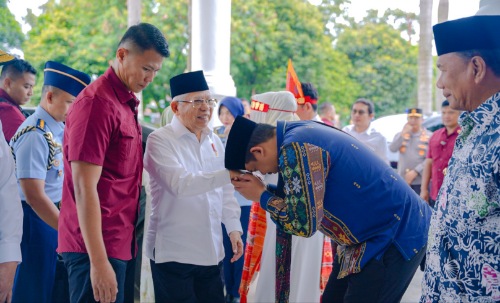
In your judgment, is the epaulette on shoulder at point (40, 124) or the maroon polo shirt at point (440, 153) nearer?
the epaulette on shoulder at point (40, 124)

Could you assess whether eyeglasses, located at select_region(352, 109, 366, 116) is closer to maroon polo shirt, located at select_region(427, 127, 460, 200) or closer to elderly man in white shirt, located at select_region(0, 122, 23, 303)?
maroon polo shirt, located at select_region(427, 127, 460, 200)

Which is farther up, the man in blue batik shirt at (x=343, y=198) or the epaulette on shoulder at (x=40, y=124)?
the epaulette on shoulder at (x=40, y=124)

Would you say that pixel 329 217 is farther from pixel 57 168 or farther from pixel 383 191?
pixel 57 168

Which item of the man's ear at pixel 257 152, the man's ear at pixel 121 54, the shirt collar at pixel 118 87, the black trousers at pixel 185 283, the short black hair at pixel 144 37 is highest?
the short black hair at pixel 144 37

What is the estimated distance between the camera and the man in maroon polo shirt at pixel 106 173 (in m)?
2.10

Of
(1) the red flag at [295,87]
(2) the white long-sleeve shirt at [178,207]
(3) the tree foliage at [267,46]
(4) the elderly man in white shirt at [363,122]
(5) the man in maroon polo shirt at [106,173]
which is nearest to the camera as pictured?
(5) the man in maroon polo shirt at [106,173]

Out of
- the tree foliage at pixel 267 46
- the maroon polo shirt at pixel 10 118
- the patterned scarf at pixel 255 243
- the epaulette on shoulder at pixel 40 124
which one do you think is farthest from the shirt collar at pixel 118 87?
the tree foliage at pixel 267 46

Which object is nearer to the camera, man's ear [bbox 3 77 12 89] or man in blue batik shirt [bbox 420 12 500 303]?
man in blue batik shirt [bbox 420 12 500 303]

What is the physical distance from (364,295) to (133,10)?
39.0 feet

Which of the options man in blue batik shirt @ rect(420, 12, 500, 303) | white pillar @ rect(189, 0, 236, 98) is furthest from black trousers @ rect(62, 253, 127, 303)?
white pillar @ rect(189, 0, 236, 98)

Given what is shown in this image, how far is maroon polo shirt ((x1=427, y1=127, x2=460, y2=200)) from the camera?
216 inches

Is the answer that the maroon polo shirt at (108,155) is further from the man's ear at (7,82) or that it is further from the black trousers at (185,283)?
the man's ear at (7,82)

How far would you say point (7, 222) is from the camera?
2182mm

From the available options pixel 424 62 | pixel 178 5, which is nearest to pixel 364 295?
pixel 424 62
